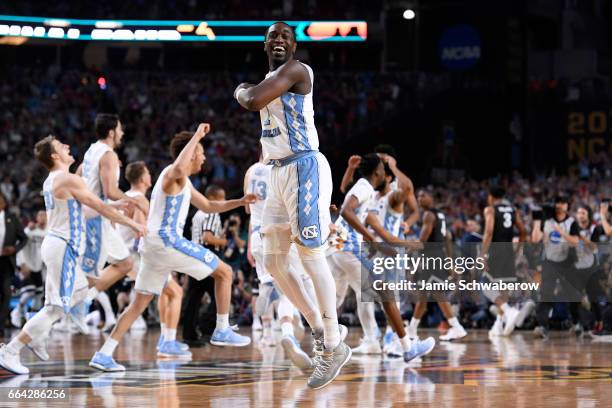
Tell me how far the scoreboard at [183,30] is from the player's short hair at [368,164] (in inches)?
626

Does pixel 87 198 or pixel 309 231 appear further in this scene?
pixel 87 198

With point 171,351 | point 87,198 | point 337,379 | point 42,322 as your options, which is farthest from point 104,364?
point 337,379

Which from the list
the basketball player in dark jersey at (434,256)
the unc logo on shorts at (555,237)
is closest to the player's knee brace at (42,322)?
the basketball player in dark jersey at (434,256)

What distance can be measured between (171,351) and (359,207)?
97.6 inches

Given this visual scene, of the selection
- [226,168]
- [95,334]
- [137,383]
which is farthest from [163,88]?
[137,383]

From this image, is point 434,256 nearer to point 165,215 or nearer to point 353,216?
point 353,216

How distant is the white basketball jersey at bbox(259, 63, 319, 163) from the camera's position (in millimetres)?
6988

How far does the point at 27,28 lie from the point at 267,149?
757 inches

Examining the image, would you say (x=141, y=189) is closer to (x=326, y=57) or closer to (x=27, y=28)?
(x=27, y=28)

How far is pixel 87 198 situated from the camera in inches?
357

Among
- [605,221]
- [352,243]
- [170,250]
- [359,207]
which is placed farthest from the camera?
[605,221]

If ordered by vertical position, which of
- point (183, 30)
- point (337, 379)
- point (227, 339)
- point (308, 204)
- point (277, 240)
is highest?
point (183, 30)

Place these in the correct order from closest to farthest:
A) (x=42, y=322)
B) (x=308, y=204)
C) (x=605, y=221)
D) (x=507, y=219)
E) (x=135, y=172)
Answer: (x=308, y=204)
(x=42, y=322)
(x=135, y=172)
(x=605, y=221)
(x=507, y=219)

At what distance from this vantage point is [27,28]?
982 inches
